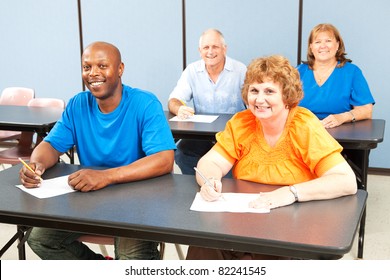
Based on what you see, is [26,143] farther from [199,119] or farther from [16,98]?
[199,119]

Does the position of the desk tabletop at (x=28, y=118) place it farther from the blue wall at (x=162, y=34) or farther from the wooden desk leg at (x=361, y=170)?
the wooden desk leg at (x=361, y=170)

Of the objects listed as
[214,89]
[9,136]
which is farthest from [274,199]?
[9,136]

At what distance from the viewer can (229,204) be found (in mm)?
1721

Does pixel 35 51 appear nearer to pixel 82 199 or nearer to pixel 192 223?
pixel 82 199

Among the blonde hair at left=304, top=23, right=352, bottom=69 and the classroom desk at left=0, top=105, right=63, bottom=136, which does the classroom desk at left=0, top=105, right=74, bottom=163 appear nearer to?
the classroom desk at left=0, top=105, right=63, bottom=136

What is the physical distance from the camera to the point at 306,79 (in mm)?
3463

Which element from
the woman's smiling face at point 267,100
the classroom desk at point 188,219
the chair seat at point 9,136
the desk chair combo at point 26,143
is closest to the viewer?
the classroom desk at point 188,219

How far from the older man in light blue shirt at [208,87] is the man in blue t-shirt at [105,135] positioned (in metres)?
1.31

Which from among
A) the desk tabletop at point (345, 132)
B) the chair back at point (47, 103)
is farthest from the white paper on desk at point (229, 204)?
the chair back at point (47, 103)

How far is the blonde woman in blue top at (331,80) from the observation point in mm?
3359

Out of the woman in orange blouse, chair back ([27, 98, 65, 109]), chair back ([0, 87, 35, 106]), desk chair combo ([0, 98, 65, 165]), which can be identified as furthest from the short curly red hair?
chair back ([0, 87, 35, 106])

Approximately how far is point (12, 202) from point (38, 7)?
3.99m

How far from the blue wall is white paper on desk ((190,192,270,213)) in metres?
3.08
